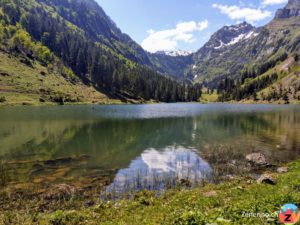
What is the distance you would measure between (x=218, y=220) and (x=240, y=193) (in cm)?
1103

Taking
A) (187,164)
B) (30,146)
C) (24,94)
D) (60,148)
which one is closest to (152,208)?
(187,164)

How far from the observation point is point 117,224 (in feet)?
57.3

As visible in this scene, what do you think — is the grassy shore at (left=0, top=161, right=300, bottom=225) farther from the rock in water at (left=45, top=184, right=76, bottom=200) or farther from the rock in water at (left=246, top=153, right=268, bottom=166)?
the rock in water at (left=246, top=153, right=268, bottom=166)

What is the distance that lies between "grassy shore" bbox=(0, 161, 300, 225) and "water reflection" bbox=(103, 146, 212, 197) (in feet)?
10.4

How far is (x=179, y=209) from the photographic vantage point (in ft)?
62.3

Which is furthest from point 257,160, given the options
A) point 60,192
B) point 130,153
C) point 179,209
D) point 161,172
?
point 60,192

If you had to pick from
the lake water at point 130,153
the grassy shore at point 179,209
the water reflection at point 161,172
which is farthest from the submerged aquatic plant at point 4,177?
the water reflection at point 161,172

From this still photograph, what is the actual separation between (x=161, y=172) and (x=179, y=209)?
58.2ft

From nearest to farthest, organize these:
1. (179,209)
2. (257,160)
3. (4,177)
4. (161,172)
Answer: (179,209)
(4,177)
(161,172)
(257,160)

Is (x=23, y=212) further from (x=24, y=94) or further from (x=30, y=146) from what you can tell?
(x=24, y=94)

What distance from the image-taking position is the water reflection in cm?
3004

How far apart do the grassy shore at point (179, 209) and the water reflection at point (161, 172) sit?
3163 millimetres

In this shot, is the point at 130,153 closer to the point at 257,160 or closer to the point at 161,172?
the point at 161,172

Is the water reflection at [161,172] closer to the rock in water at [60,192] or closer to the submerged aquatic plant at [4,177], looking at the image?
the rock in water at [60,192]
